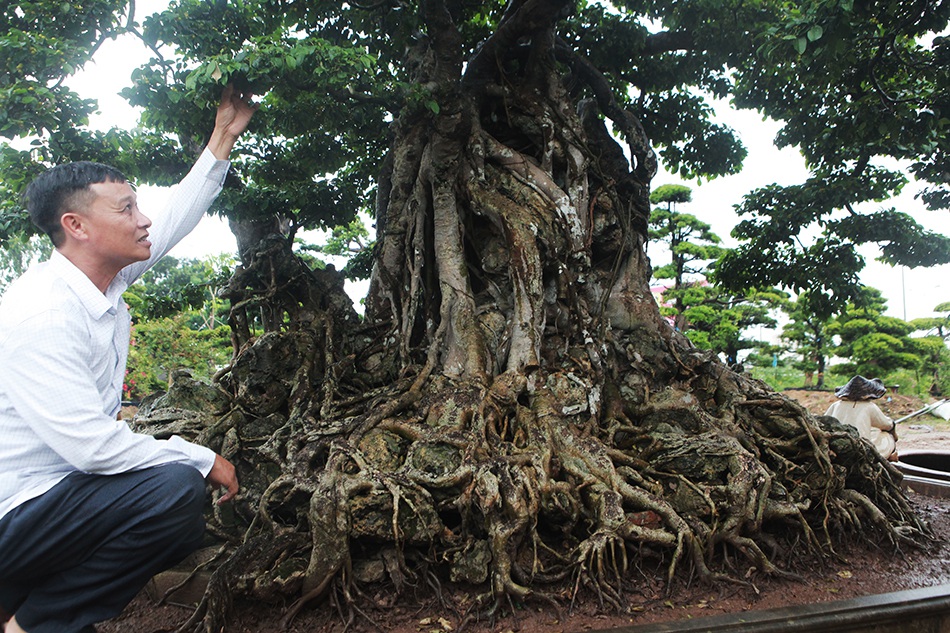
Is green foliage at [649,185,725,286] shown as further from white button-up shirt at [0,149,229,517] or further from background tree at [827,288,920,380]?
white button-up shirt at [0,149,229,517]

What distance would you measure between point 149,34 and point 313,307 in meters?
2.72

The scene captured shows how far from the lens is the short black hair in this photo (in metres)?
1.67

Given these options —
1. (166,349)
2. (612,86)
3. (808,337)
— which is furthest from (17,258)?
(808,337)

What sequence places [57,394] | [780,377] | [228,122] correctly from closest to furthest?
[57,394]
[228,122]
[780,377]

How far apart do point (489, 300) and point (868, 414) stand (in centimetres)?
436

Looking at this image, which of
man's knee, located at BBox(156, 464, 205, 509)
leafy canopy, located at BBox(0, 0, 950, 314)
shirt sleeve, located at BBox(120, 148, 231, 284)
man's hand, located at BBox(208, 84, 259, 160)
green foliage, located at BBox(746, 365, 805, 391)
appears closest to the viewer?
man's knee, located at BBox(156, 464, 205, 509)

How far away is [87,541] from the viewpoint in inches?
60.4

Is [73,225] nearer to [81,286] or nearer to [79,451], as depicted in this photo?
[81,286]

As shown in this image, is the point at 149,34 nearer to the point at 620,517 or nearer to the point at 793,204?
the point at 620,517

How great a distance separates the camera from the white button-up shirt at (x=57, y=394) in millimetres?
1421

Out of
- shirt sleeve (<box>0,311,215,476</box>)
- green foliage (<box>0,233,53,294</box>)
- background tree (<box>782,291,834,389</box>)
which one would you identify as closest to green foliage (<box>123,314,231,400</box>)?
green foliage (<box>0,233,53,294</box>)

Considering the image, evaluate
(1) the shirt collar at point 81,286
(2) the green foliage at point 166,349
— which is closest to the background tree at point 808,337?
(2) the green foliage at point 166,349

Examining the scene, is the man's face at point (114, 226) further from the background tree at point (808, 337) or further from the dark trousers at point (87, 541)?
the background tree at point (808, 337)

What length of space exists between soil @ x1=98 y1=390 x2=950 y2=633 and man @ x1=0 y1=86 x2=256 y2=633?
165cm
